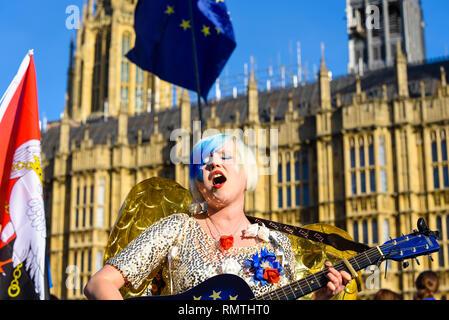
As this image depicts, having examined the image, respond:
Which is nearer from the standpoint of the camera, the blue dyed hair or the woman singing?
the woman singing

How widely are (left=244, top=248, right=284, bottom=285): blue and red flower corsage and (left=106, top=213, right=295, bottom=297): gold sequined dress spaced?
0.02 metres

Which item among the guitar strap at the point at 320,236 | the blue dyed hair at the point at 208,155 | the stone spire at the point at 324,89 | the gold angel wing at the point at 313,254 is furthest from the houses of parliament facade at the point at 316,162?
the blue dyed hair at the point at 208,155

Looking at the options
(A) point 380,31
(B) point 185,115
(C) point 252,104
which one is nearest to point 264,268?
(C) point 252,104

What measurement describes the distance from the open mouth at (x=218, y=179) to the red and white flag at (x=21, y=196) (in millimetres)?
3124

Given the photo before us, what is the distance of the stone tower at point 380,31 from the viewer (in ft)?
161

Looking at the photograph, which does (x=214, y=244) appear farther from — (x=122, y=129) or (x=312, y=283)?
(x=122, y=129)

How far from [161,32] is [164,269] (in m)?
6.91

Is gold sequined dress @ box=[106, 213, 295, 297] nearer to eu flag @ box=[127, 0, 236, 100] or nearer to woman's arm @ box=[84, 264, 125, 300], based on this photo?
woman's arm @ box=[84, 264, 125, 300]

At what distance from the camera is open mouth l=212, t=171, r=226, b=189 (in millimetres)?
3742

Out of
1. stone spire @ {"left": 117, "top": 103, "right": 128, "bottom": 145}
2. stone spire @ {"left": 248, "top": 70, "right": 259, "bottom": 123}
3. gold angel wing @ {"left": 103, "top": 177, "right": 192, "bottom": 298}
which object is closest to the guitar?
gold angel wing @ {"left": 103, "top": 177, "right": 192, "bottom": 298}

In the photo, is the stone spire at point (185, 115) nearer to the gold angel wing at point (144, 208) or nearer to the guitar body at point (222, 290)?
the gold angel wing at point (144, 208)

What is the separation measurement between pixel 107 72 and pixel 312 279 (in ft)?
145

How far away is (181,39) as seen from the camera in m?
10.4

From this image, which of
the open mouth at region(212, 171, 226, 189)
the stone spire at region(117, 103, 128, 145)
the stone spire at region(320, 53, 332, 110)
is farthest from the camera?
the stone spire at region(117, 103, 128, 145)
